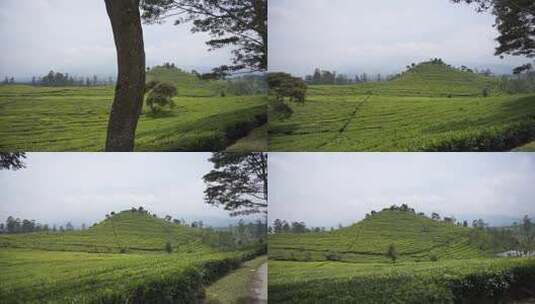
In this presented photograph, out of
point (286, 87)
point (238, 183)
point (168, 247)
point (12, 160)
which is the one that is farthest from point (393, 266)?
point (12, 160)

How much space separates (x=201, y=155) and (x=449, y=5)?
2.45 meters

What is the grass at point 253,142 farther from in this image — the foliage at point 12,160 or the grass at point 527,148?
the grass at point 527,148

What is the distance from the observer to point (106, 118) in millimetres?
5719

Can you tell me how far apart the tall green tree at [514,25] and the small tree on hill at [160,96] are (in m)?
2.54

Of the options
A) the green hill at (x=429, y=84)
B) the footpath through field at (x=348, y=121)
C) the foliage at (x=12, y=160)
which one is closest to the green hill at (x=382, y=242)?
the footpath through field at (x=348, y=121)

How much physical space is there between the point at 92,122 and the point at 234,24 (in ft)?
4.69

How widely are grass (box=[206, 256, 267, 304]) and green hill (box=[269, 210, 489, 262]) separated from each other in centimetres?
27

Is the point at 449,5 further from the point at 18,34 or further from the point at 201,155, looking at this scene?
the point at 18,34

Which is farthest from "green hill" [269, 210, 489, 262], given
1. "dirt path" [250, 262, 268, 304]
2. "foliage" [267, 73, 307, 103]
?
"foliage" [267, 73, 307, 103]

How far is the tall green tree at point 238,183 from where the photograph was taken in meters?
5.85

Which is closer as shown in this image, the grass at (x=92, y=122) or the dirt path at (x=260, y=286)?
the grass at (x=92, y=122)

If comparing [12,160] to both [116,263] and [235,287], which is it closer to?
[116,263]

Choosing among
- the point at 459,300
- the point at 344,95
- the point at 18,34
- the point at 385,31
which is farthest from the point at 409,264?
the point at 18,34

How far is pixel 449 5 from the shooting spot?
588 cm
